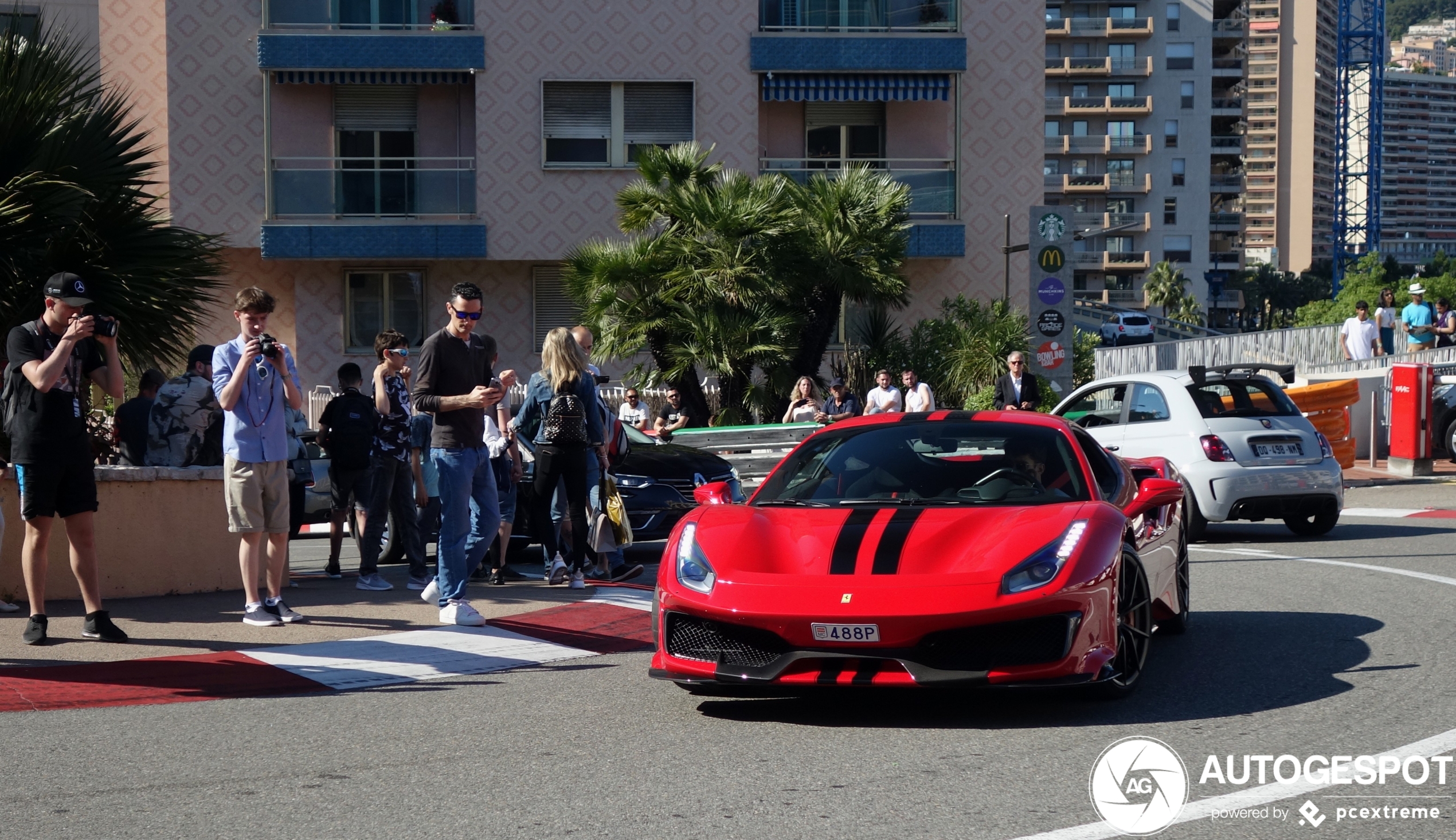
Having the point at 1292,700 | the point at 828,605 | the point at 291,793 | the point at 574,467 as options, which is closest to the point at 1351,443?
the point at 574,467

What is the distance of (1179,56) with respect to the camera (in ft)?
337

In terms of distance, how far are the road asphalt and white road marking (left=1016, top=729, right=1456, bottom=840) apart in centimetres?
6

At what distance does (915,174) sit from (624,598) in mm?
19128

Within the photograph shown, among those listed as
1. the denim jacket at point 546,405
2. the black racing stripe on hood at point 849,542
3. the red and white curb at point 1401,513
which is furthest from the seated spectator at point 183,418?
the red and white curb at point 1401,513

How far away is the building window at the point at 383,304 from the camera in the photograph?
1121 inches

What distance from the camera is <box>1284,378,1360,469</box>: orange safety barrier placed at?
19609mm

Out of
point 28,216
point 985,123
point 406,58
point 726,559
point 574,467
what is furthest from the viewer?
point 985,123

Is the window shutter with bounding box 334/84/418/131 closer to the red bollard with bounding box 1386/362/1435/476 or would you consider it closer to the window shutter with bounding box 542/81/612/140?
the window shutter with bounding box 542/81/612/140

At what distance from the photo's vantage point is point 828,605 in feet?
19.7

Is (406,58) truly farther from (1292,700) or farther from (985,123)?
(1292,700)

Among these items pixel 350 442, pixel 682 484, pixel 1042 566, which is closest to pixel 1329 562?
pixel 682 484

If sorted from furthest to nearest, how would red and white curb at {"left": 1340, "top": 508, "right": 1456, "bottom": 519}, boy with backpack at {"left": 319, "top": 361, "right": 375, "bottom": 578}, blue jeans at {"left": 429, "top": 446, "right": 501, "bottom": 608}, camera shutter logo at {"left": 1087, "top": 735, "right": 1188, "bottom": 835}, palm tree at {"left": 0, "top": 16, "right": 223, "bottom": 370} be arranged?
red and white curb at {"left": 1340, "top": 508, "right": 1456, "bottom": 519} < boy with backpack at {"left": 319, "top": 361, "right": 375, "bottom": 578} < palm tree at {"left": 0, "top": 16, "right": 223, "bottom": 370} < blue jeans at {"left": 429, "top": 446, "right": 501, "bottom": 608} < camera shutter logo at {"left": 1087, "top": 735, "right": 1188, "bottom": 835}

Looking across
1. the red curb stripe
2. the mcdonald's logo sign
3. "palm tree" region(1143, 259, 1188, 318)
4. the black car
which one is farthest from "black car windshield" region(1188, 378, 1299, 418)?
"palm tree" region(1143, 259, 1188, 318)

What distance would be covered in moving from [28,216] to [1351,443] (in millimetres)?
16800
